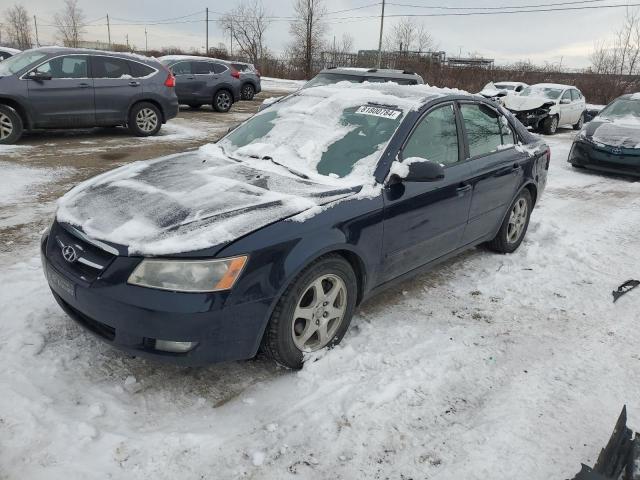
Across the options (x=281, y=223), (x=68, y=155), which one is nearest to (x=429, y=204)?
(x=281, y=223)

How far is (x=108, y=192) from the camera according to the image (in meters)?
3.04

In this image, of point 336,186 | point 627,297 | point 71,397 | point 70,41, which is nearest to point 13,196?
point 71,397

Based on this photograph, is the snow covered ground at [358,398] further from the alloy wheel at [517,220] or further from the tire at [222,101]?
the tire at [222,101]

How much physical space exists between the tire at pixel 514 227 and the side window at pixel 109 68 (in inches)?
309

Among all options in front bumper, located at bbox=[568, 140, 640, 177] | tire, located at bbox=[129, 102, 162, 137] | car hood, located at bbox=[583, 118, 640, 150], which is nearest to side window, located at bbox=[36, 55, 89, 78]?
tire, located at bbox=[129, 102, 162, 137]

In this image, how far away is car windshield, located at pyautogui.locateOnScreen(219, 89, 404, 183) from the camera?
3.30 meters

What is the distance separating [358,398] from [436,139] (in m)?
2.01

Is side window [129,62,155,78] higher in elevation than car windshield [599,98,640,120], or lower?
higher

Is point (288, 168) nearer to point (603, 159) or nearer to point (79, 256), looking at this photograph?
point (79, 256)

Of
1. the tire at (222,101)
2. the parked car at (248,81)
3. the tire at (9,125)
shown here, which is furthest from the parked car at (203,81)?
the tire at (9,125)

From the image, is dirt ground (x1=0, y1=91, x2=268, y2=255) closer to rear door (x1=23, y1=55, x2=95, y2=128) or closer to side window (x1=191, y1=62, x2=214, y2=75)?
rear door (x1=23, y1=55, x2=95, y2=128)

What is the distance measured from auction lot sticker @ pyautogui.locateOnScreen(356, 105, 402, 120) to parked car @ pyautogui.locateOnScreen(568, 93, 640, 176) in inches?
280

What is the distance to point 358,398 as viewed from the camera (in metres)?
2.69

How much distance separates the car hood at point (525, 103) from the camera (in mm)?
14357
